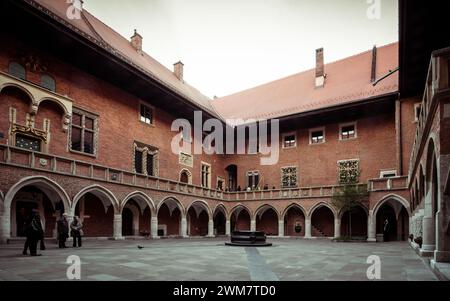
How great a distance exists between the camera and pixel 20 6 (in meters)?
16.1

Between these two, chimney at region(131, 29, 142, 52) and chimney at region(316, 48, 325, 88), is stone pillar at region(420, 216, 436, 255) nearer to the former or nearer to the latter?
chimney at region(316, 48, 325, 88)

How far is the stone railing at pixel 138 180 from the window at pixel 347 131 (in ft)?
15.4

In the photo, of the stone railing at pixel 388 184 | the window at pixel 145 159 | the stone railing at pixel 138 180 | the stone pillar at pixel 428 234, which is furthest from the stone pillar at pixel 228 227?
the stone pillar at pixel 428 234

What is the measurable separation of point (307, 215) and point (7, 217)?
20.5 meters

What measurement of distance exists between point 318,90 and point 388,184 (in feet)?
37.8

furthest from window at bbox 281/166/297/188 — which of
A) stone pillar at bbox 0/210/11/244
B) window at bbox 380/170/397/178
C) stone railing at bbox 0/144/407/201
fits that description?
stone pillar at bbox 0/210/11/244

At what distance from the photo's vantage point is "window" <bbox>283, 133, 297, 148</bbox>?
107ft

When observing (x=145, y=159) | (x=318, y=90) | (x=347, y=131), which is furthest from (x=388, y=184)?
(x=145, y=159)

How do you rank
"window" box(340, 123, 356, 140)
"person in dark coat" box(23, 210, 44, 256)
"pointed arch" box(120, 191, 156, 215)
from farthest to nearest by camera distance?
1. "window" box(340, 123, 356, 140)
2. "pointed arch" box(120, 191, 156, 215)
3. "person in dark coat" box(23, 210, 44, 256)

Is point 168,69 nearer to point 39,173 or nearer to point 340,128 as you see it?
point 340,128

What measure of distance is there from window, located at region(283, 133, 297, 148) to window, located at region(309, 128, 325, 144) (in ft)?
4.92

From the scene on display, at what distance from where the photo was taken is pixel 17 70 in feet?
59.1

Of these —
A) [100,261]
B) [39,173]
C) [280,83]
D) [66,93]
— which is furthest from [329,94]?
[100,261]

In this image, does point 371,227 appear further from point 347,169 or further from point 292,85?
point 292,85
